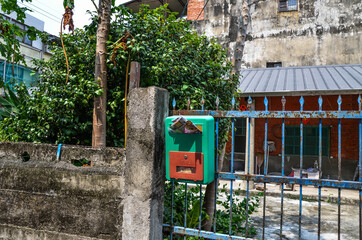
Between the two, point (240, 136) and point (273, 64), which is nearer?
point (240, 136)

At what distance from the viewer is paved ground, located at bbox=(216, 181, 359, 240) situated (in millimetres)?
4945

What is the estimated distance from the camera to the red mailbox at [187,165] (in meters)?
2.44

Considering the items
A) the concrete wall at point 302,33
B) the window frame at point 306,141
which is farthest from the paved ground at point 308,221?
the concrete wall at point 302,33

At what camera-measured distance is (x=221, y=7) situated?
1466cm

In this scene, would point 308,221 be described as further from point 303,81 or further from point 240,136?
point 240,136

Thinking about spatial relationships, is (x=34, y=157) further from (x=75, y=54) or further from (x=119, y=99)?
(x=75, y=54)

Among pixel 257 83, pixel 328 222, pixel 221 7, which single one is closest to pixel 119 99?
pixel 328 222

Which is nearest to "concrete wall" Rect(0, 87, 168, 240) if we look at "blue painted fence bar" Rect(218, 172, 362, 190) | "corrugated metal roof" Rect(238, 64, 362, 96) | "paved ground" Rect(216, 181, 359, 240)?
"blue painted fence bar" Rect(218, 172, 362, 190)

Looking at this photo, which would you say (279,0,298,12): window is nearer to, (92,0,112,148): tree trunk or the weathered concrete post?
(92,0,112,148): tree trunk

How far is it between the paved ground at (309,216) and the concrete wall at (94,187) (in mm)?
2892

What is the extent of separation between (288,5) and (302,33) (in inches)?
63.3

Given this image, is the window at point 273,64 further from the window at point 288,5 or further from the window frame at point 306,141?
the window frame at point 306,141

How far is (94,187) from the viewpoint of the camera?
2.70 metres

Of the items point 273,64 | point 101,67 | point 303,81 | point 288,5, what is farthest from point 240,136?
point 101,67
